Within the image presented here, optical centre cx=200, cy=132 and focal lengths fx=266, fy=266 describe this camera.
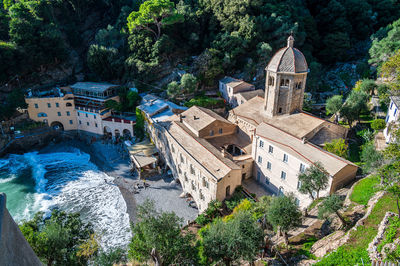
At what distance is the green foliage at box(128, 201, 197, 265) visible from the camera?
18.3 meters

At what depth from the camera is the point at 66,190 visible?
39.2m

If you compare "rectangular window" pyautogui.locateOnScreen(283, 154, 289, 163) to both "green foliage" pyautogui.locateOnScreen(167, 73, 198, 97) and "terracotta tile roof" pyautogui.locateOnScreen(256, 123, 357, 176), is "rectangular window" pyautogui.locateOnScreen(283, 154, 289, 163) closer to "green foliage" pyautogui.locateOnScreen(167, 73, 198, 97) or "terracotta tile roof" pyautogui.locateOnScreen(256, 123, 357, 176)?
"terracotta tile roof" pyautogui.locateOnScreen(256, 123, 357, 176)

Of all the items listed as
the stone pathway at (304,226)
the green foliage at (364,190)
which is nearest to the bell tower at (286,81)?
the green foliage at (364,190)

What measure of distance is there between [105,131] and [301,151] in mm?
37426

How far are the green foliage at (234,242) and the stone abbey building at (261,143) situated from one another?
10357 mm

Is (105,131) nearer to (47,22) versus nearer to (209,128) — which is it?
(209,128)

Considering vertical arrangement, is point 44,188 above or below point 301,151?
below

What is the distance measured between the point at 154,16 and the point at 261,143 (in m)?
37.8

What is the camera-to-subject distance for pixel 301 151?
29.6 meters

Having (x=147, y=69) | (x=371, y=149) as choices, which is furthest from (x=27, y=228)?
(x=147, y=69)

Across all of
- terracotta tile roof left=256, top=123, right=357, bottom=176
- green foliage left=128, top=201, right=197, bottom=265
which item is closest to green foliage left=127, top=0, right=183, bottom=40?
terracotta tile roof left=256, top=123, right=357, bottom=176

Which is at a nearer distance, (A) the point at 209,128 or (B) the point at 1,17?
(A) the point at 209,128

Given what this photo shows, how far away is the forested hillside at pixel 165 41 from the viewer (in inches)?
2172

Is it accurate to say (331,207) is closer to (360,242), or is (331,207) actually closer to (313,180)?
(360,242)
